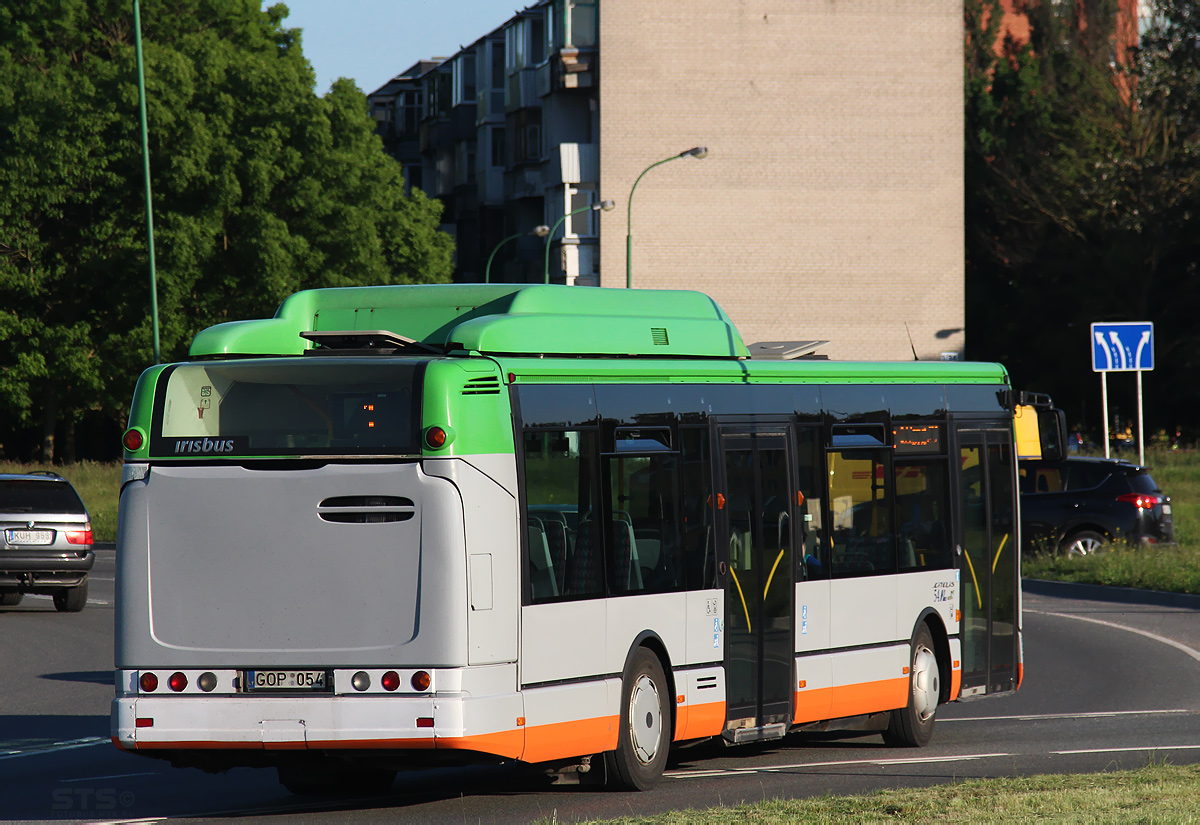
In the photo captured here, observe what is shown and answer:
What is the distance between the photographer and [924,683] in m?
12.7

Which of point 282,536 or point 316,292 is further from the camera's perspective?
point 316,292

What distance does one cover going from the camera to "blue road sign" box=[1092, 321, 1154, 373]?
86.7 feet

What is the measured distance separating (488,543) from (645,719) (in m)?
1.81

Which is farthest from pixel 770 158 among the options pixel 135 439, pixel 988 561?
pixel 135 439

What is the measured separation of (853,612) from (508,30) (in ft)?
171

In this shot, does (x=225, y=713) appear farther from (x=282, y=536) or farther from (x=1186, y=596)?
(x=1186, y=596)

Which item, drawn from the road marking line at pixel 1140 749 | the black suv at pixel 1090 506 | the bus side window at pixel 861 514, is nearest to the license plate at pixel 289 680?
the bus side window at pixel 861 514

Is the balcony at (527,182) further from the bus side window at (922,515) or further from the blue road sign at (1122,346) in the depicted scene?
the bus side window at (922,515)

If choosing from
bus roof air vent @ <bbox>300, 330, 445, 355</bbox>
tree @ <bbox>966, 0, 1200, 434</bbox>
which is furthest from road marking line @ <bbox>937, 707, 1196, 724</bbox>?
tree @ <bbox>966, 0, 1200, 434</bbox>

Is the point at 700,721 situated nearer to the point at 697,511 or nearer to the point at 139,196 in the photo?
the point at 697,511

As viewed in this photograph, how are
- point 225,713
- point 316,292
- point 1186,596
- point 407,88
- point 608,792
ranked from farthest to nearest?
point 407,88
point 1186,596
point 316,292
point 608,792
point 225,713

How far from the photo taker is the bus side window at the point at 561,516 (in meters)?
9.34

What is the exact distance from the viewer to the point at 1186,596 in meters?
23.3

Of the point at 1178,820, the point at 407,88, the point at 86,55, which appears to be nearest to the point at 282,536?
the point at 1178,820
